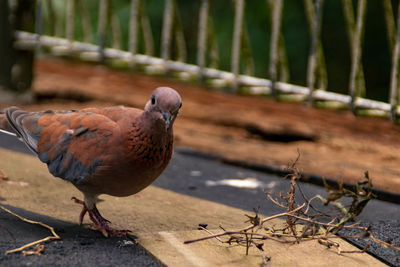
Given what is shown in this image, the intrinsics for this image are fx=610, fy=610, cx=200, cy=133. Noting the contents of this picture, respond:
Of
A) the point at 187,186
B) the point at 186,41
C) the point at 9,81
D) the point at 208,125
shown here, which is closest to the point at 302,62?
the point at 186,41

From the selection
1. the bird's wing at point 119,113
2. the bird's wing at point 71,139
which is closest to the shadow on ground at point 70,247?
the bird's wing at point 71,139

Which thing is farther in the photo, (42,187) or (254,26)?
(254,26)

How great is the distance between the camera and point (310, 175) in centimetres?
422

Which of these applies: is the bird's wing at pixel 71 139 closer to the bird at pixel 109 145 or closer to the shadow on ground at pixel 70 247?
the bird at pixel 109 145

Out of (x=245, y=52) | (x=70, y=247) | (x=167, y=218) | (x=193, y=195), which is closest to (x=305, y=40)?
(x=245, y=52)

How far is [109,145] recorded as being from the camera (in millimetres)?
2660

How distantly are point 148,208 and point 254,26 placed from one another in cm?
465

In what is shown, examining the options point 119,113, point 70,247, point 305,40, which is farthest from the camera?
point 305,40

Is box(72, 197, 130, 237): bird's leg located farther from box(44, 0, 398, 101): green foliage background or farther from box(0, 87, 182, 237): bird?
box(44, 0, 398, 101): green foliage background

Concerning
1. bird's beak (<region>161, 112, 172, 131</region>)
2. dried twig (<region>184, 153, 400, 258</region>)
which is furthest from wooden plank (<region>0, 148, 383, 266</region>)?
bird's beak (<region>161, 112, 172, 131</region>)

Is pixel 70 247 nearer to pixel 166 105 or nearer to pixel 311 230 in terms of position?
pixel 166 105

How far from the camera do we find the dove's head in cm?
250

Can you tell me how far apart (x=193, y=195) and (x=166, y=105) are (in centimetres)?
140

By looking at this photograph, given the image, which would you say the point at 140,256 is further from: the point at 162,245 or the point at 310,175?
the point at 310,175
